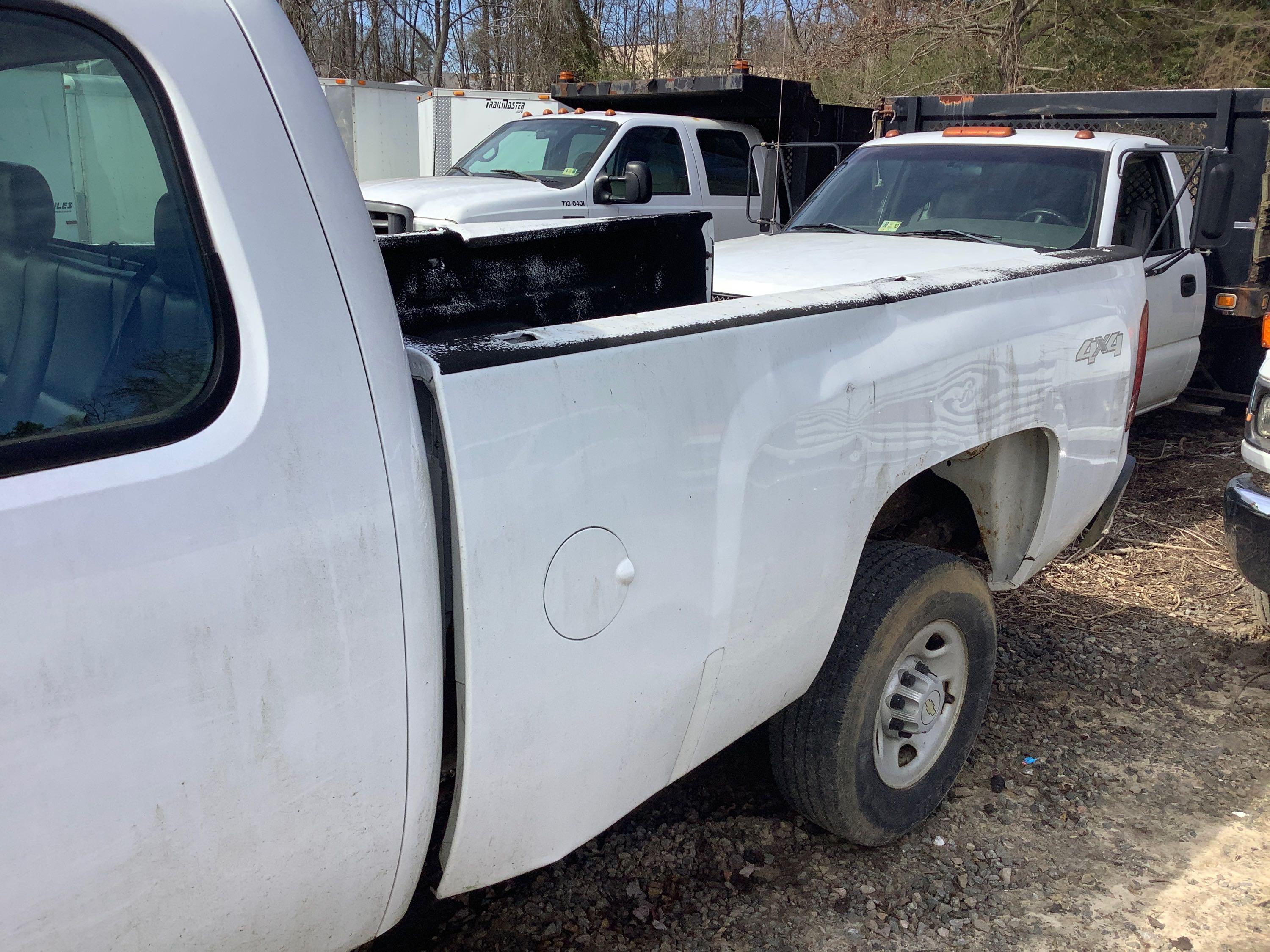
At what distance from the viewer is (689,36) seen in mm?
24203

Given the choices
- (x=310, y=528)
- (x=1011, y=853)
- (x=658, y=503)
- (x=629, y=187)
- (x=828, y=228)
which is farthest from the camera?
(x=629, y=187)

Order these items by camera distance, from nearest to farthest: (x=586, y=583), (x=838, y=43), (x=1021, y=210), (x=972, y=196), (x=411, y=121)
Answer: (x=586, y=583)
(x=1021, y=210)
(x=972, y=196)
(x=411, y=121)
(x=838, y=43)

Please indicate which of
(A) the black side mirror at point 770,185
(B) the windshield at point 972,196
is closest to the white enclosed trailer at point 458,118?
(A) the black side mirror at point 770,185

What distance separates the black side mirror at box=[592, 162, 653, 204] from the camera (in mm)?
8875

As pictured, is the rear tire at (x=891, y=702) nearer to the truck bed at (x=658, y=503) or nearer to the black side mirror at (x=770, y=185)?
the truck bed at (x=658, y=503)

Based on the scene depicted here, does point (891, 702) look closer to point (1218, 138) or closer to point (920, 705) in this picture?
point (920, 705)

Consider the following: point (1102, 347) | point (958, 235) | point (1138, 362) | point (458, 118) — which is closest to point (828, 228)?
point (958, 235)

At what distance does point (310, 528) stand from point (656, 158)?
28.9 feet

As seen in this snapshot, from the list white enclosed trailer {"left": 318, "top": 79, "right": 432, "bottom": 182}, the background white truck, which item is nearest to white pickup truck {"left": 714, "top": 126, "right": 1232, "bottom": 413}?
the background white truck

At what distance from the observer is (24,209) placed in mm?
1485

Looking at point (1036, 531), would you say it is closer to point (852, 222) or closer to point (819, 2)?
point (852, 222)

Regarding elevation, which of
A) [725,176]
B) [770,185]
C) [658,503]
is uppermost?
[725,176]

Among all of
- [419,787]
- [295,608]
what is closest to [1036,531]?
[419,787]

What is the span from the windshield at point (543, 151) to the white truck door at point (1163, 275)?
15.2 ft
